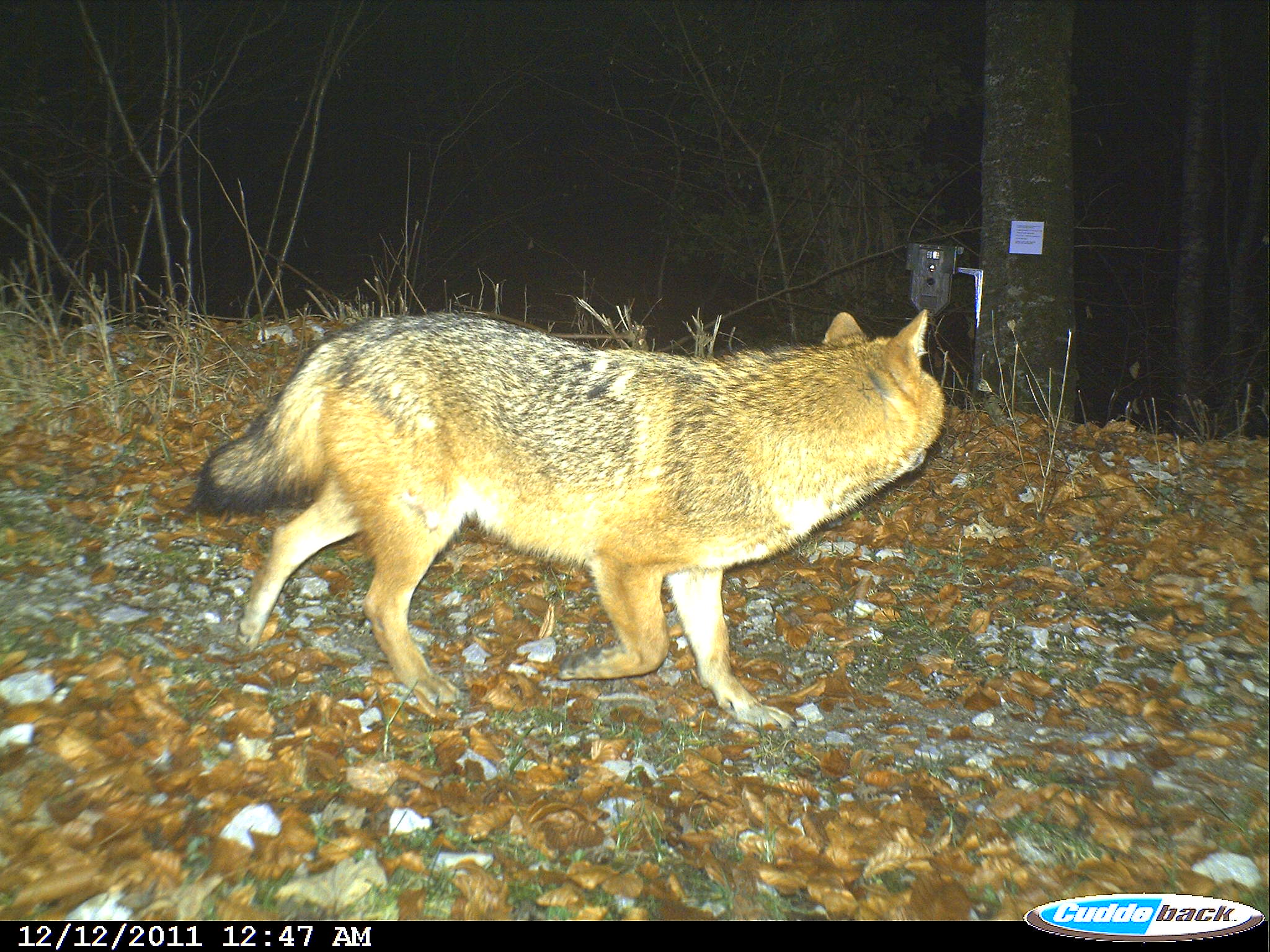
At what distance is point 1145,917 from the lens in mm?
3178

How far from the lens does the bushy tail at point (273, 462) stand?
14.5ft

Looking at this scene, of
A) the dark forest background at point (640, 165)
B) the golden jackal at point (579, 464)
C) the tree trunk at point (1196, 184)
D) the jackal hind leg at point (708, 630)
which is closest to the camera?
the golden jackal at point (579, 464)

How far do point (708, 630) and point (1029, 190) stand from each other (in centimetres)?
A: 550

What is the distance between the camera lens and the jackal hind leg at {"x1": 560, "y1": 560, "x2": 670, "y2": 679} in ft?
14.1

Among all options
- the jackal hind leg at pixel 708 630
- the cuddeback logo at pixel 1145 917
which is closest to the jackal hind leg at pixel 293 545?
the jackal hind leg at pixel 708 630

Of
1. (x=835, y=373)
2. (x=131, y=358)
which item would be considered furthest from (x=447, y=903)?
(x=131, y=358)

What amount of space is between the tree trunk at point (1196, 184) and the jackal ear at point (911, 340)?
12548 mm

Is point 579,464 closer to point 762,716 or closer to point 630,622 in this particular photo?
point 630,622

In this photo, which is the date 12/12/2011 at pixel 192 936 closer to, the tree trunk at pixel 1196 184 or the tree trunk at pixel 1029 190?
the tree trunk at pixel 1029 190

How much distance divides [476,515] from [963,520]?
140 inches

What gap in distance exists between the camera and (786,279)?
11.8 m

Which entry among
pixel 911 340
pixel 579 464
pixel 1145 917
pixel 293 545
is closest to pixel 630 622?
pixel 579 464

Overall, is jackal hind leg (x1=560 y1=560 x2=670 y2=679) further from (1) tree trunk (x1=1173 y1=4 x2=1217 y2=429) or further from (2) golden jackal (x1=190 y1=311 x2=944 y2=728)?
(1) tree trunk (x1=1173 y1=4 x2=1217 y2=429)

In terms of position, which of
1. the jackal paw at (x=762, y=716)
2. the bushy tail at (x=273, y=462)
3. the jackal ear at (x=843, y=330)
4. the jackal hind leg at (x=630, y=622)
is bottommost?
the jackal paw at (x=762, y=716)
